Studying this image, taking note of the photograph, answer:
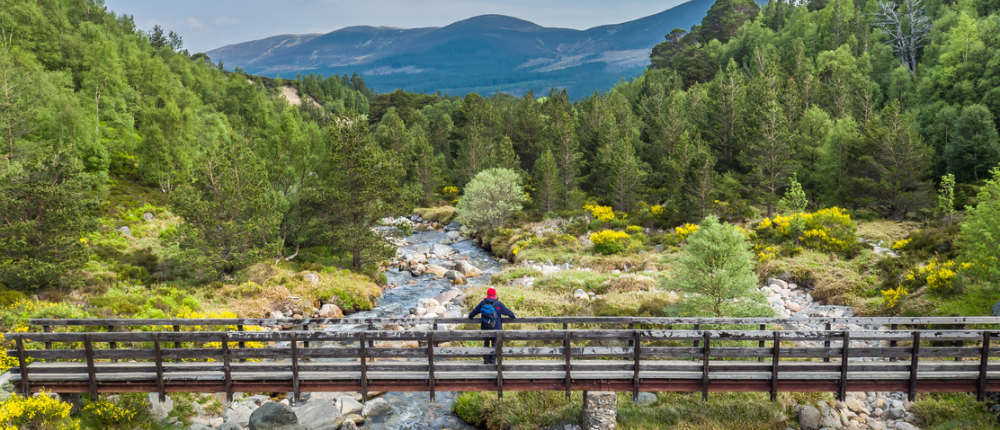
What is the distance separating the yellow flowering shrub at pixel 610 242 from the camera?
40.6 m

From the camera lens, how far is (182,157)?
150 feet

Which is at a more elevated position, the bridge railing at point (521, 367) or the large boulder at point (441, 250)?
the bridge railing at point (521, 367)

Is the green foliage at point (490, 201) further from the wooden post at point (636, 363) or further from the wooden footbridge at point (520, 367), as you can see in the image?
the wooden post at point (636, 363)

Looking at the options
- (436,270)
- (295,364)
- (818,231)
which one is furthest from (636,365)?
(436,270)

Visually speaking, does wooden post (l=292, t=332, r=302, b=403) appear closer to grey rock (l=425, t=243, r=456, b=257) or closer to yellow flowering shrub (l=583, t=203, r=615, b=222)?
grey rock (l=425, t=243, r=456, b=257)

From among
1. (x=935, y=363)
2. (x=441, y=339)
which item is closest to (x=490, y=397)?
(x=441, y=339)

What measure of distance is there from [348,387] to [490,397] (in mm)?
4938

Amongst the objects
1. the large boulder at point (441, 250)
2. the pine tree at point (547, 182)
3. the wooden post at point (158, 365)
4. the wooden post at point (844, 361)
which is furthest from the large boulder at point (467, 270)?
the wooden post at point (844, 361)

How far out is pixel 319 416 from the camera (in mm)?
15570

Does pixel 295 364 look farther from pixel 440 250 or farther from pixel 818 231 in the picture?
pixel 440 250

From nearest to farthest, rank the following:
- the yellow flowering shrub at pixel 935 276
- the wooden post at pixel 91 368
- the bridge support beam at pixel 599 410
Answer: the wooden post at pixel 91 368 → the bridge support beam at pixel 599 410 → the yellow flowering shrub at pixel 935 276

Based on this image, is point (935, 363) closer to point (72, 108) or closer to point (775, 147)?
point (775, 147)

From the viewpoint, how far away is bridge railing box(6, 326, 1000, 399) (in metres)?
12.9

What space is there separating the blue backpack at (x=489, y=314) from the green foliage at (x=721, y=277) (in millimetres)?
8766
